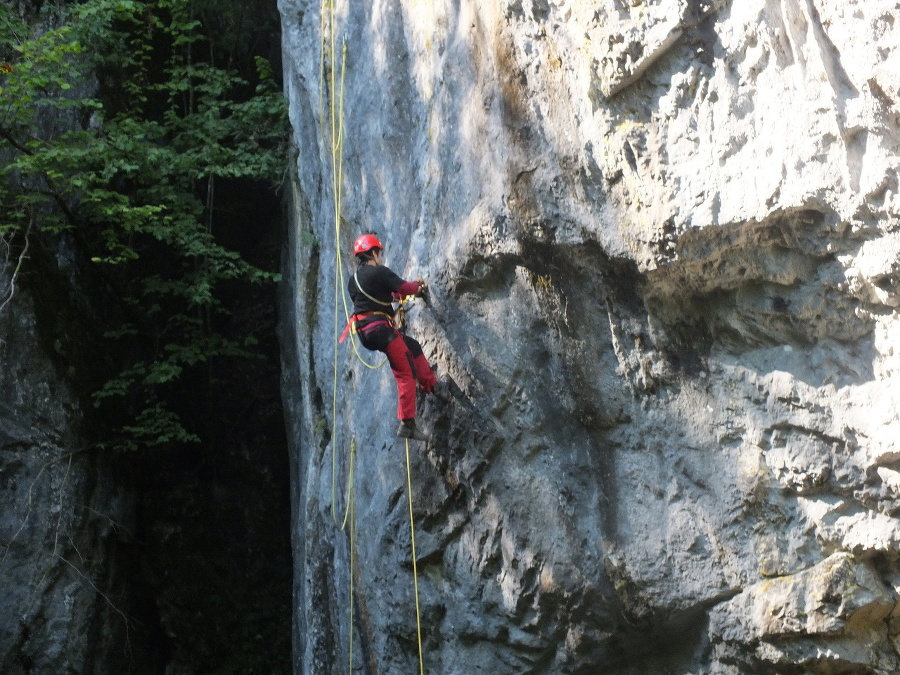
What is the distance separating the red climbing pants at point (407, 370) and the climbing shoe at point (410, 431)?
0.05 metres

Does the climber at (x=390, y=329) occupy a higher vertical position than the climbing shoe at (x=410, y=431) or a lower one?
higher

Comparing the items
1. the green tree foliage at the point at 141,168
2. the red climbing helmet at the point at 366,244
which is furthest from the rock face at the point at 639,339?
the green tree foliage at the point at 141,168

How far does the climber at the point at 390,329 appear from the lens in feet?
17.3

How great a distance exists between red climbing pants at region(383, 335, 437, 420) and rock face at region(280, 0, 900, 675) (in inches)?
6.5

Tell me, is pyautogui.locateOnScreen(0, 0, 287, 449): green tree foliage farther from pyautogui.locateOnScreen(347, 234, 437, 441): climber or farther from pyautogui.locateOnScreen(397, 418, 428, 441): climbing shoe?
pyautogui.locateOnScreen(397, 418, 428, 441): climbing shoe

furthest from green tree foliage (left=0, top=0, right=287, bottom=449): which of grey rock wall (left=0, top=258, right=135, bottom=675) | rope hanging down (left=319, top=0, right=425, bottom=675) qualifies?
rope hanging down (left=319, top=0, right=425, bottom=675)

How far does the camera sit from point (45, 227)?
8359 mm

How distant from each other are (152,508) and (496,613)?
540 centimetres

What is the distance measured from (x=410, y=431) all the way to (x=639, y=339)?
150cm

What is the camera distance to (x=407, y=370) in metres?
5.29

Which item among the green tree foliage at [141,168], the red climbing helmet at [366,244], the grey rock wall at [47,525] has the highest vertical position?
the green tree foliage at [141,168]

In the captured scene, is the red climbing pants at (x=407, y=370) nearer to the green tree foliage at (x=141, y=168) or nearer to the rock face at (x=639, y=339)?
the rock face at (x=639, y=339)

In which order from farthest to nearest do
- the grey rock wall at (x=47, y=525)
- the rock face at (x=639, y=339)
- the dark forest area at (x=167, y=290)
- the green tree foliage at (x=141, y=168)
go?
the dark forest area at (x=167, y=290) → the green tree foliage at (x=141, y=168) → the grey rock wall at (x=47, y=525) → the rock face at (x=639, y=339)

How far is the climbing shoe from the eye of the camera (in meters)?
5.38
